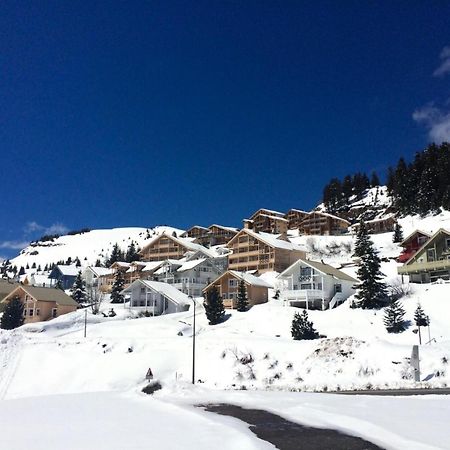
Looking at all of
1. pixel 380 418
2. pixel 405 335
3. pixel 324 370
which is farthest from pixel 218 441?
pixel 405 335

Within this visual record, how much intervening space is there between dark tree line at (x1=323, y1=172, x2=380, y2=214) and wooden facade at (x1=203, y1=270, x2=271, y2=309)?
261 feet

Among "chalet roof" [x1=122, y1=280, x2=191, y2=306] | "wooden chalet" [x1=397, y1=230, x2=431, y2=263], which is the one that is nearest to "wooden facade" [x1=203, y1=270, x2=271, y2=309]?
"chalet roof" [x1=122, y1=280, x2=191, y2=306]

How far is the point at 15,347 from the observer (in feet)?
169

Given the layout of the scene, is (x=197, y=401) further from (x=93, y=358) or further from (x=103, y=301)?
(x=103, y=301)

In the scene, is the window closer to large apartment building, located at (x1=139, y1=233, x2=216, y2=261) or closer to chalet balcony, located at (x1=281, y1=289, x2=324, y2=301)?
chalet balcony, located at (x1=281, y1=289, x2=324, y2=301)

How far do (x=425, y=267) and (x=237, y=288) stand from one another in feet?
84.6

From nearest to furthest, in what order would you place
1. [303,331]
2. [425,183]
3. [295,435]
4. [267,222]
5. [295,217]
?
[295,435] < [303,331] < [425,183] < [267,222] < [295,217]

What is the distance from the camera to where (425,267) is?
2245 inches

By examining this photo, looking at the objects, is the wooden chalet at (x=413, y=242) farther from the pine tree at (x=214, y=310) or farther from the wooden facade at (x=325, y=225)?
the wooden facade at (x=325, y=225)

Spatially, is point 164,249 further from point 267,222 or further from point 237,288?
point 237,288

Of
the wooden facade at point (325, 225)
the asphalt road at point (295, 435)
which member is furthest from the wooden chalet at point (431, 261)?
the wooden facade at point (325, 225)

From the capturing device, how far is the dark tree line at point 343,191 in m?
144

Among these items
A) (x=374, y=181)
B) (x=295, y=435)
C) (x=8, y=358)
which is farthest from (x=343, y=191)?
(x=295, y=435)

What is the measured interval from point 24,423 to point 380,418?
1165cm
